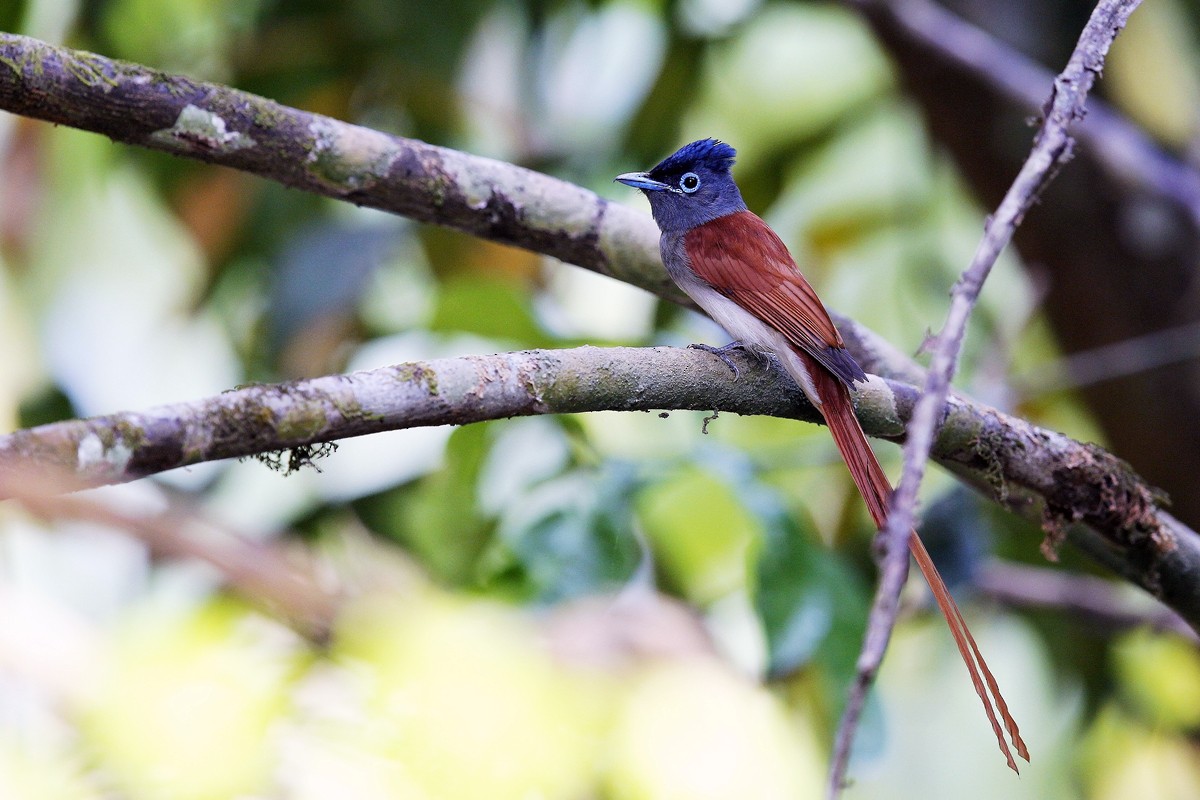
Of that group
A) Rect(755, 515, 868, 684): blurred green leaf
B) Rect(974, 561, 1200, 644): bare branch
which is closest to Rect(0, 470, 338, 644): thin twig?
Rect(755, 515, 868, 684): blurred green leaf

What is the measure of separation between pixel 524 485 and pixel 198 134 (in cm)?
142

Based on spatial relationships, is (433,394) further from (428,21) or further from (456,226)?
(428,21)

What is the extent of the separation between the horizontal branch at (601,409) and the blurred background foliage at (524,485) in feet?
2.30

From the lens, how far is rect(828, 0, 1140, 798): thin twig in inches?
39.4

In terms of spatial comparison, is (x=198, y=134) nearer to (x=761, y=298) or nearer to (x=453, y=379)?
(x=453, y=379)

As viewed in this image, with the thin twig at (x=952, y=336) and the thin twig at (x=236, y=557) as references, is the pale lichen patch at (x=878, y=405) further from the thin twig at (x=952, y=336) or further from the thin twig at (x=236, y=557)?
the thin twig at (x=236, y=557)

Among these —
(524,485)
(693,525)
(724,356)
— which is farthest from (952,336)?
(693,525)

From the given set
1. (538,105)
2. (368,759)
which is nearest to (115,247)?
(538,105)

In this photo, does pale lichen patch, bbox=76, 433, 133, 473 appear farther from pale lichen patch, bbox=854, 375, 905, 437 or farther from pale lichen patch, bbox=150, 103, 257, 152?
pale lichen patch, bbox=854, 375, 905, 437

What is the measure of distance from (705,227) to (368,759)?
4.16ft

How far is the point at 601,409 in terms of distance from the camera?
1659 millimetres

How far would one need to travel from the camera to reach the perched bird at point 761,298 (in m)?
1.91

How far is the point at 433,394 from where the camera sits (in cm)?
149

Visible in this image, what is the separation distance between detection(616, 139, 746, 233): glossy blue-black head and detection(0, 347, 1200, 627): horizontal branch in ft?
2.38
